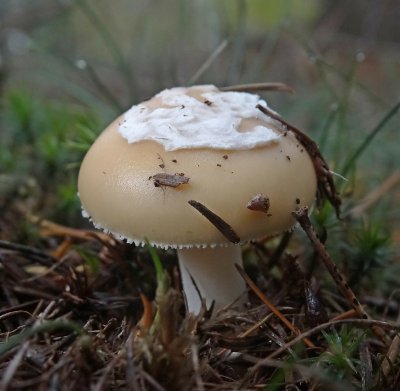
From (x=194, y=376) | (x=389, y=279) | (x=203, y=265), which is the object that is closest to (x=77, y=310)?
(x=203, y=265)

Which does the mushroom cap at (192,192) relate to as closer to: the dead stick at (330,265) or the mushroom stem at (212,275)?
the dead stick at (330,265)

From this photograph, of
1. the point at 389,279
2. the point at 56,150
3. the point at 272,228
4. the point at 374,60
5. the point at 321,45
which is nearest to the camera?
the point at 272,228

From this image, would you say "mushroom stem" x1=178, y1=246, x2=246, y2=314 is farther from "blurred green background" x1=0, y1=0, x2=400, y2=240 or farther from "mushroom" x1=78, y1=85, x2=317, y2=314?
"blurred green background" x1=0, y1=0, x2=400, y2=240

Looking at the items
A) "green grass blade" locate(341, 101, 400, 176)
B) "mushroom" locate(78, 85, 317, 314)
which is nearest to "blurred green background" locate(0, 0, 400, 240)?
"green grass blade" locate(341, 101, 400, 176)

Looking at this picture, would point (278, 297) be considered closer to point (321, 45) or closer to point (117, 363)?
point (117, 363)

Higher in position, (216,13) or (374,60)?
(216,13)

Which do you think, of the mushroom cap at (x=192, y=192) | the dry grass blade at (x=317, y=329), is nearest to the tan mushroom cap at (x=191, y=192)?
the mushroom cap at (x=192, y=192)
